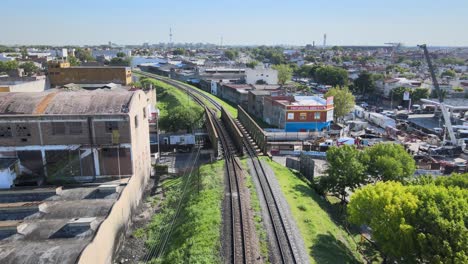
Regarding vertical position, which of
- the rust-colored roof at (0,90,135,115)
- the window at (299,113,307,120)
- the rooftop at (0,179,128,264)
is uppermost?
the rust-colored roof at (0,90,135,115)

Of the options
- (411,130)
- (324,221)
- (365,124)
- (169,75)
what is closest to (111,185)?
(324,221)

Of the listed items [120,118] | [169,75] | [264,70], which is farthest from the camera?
[169,75]

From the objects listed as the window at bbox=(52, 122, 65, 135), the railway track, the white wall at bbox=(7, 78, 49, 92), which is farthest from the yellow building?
the window at bbox=(52, 122, 65, 135)

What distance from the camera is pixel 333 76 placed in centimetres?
8562

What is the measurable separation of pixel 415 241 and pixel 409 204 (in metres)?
1.77

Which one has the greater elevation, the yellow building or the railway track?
the yellow building

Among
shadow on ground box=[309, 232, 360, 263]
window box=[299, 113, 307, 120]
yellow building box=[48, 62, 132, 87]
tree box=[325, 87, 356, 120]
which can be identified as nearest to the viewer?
shadow on ground box=[309, 232, 360, 263]

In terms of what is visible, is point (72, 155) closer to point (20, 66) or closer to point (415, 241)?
point (415, 241)

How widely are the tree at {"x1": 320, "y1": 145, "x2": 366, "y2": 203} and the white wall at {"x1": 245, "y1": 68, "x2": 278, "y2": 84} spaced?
51.8m

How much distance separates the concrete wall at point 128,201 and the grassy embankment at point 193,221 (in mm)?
1712

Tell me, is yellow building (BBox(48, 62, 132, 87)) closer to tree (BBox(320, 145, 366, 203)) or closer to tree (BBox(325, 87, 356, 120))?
tree (BBox(325, 87, 356, 120))

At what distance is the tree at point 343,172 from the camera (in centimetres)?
2542

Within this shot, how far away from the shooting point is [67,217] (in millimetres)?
19062

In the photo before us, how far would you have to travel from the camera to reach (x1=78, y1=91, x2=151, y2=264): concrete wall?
653 inches
